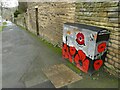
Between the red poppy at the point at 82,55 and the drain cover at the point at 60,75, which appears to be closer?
the drain cover at the point at 60,75

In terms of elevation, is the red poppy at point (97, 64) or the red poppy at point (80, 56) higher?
the red poppy at point (80, 56)

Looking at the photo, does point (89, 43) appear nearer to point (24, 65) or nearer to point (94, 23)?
point (94, 23)

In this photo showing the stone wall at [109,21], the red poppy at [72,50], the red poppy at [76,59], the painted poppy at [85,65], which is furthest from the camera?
the red poppy at [72,50]

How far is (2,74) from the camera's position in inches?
198

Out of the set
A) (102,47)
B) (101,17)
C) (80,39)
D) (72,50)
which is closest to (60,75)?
(72,50)

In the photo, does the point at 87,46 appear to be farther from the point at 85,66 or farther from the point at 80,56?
the point at 85,66

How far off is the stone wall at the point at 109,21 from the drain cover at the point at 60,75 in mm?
1167

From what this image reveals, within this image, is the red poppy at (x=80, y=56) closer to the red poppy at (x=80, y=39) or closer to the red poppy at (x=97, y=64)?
the red poppy at (x=80, y=39)

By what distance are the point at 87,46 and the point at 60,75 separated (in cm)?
139

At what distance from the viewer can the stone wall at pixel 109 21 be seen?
4020mm

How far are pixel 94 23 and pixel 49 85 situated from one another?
2619mm

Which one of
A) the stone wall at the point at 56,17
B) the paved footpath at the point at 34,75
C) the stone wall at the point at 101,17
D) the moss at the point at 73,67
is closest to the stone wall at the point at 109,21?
the stone wall at the point at 101,17

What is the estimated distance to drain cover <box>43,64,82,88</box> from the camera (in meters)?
4.28

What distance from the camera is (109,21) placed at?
4188 mm
